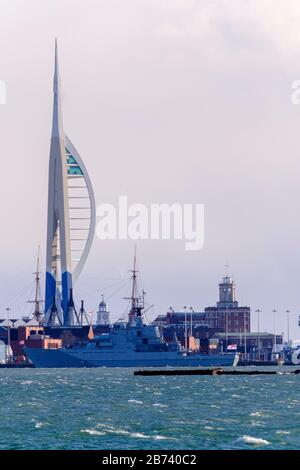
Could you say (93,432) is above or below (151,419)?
below

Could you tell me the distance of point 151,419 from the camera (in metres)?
87.0

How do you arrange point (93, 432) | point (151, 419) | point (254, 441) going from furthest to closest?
point (151, 419), point (93, 432), point (254, 441)

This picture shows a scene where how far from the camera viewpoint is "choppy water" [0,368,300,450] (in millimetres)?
70812

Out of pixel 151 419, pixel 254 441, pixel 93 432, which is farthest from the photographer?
pixel 151 419

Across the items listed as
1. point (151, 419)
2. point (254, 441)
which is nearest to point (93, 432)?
point (151, 419)

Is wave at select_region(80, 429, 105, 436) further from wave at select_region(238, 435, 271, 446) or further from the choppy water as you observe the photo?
wave at select_region(238, 435, 271, 446)

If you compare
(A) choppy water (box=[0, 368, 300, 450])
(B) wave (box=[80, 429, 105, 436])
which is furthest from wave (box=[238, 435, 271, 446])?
(B) wave (box=[80, 429, 105, 436])

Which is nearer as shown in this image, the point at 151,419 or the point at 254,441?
the point at 254,441

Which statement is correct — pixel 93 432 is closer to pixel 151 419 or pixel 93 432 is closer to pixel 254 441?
pixel 151 419

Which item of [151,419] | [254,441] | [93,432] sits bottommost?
[254,441]
